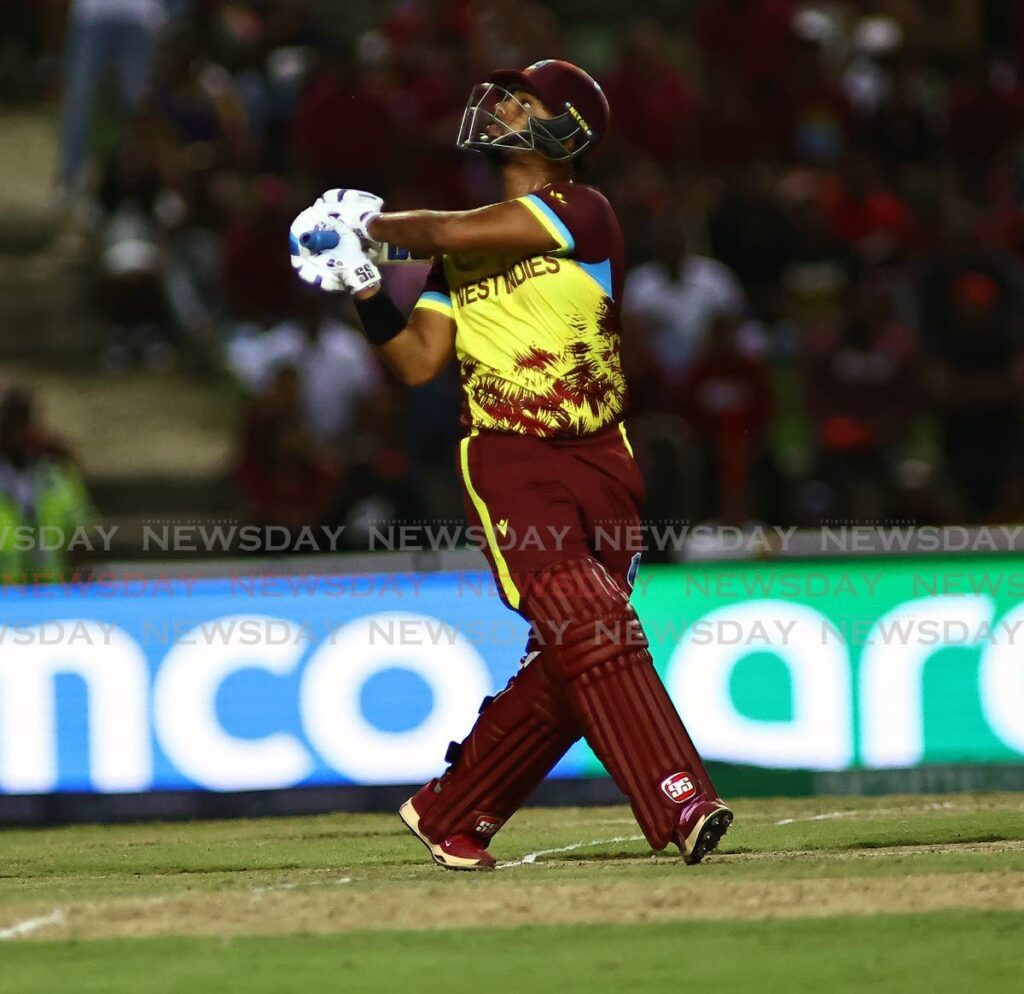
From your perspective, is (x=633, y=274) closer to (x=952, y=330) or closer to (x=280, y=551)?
(x=952, y=330)

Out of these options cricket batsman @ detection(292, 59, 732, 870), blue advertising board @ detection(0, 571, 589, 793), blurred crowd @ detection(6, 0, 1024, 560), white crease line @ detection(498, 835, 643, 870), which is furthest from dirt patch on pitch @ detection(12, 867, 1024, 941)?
blurred crowd @ detection(6, 0, 1024, 560)

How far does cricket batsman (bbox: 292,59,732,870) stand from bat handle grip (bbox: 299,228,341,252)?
11 millimetres

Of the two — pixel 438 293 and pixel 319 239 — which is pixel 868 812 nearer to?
pixel 438 293

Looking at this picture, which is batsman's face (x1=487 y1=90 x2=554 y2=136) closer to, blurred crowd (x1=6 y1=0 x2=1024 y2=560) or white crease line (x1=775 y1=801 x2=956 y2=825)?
white crease line (x1=775 y1=801 x2=956 y2=825)

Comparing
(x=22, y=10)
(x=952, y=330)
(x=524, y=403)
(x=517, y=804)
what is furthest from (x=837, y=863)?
(x=22, y=10)

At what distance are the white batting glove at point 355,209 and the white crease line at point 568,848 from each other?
2.03 metres

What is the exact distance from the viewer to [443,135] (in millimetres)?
14461

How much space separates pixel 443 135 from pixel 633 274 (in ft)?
6.23

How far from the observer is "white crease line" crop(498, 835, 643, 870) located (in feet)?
22.2

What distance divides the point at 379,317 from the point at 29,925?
205 centimetres

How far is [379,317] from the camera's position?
631 centimetres

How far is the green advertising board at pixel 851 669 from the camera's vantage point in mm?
8914

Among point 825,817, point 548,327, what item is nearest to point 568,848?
point 825,817

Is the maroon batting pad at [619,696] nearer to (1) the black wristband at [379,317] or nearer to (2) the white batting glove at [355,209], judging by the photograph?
(1) the black wristband at [379,317]
